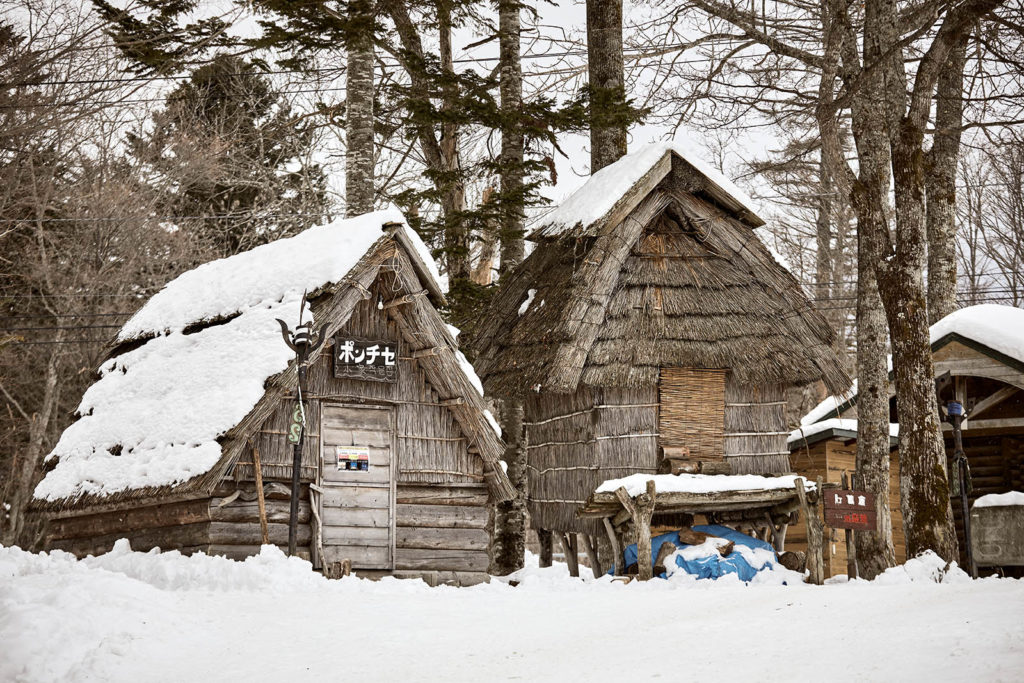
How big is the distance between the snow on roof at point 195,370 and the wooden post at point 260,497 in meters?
0.85

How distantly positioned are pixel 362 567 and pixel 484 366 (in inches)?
241

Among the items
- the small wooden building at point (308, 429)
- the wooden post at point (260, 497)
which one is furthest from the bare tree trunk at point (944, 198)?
the wooden post at point (260, 497)

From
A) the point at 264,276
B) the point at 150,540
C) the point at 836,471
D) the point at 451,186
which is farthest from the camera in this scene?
the point at 836,471

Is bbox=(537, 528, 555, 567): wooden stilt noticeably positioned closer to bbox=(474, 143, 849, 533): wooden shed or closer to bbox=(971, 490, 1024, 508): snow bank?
bbox=(474, 143, 849, 533): wooden shed

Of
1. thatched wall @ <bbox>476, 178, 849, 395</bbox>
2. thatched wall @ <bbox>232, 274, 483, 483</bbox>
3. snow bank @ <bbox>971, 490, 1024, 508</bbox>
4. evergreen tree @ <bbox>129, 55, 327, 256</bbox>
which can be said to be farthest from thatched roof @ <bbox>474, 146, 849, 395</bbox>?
evergreen tree @ <bbox>129, 55, 327, 256</bbox>

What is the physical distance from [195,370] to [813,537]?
31.7 ft

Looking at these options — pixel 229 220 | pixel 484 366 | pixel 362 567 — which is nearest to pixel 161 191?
pixel 229 220

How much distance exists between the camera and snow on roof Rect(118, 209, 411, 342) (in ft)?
51.3

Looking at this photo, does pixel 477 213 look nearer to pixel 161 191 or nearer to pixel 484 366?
pixel 484 366

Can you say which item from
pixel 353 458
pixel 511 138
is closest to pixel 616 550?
pixel 353 458

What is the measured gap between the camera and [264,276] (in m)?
16.5

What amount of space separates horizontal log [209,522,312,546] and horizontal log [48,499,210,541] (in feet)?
0.87

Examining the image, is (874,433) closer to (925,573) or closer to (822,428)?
(925,573)

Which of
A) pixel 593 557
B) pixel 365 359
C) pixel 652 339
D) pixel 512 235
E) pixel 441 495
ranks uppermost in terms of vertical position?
pixel 512 235
